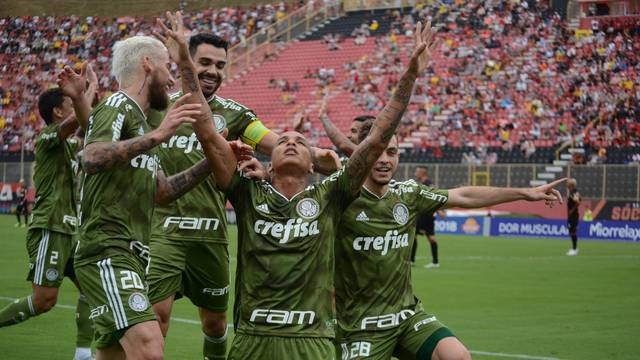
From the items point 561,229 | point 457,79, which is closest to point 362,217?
point 561,229

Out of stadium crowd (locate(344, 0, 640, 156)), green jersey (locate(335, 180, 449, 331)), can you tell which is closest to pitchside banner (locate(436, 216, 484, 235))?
stadium crowd (locate(344, 0, 640, 156))

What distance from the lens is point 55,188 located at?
10227mm

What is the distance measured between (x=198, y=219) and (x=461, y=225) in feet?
109

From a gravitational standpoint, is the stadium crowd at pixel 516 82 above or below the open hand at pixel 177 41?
below

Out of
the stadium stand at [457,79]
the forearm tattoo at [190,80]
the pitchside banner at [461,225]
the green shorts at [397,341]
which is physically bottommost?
the pitchside banner at [461,225]

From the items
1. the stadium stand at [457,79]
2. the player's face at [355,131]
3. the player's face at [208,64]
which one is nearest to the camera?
the player's face at [208,64]

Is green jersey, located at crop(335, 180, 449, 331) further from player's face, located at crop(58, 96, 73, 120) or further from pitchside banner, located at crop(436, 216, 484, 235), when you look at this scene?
pitchside banner, located at crop(436, 216, 484, 235)

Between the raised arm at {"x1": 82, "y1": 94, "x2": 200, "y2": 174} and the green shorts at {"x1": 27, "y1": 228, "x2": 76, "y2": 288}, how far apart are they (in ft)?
12.7

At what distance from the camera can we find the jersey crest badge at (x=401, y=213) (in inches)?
298

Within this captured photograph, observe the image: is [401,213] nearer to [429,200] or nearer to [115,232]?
[429,200]

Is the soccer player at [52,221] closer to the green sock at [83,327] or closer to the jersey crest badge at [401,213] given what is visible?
the green sock at [83,327]

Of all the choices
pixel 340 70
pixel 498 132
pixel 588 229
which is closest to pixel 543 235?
pixel 588 229

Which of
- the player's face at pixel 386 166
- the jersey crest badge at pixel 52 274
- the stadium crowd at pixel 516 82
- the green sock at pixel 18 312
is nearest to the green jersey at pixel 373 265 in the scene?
the player's face at pixel 386 166

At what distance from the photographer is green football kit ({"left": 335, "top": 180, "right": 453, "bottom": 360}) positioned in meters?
7.26
